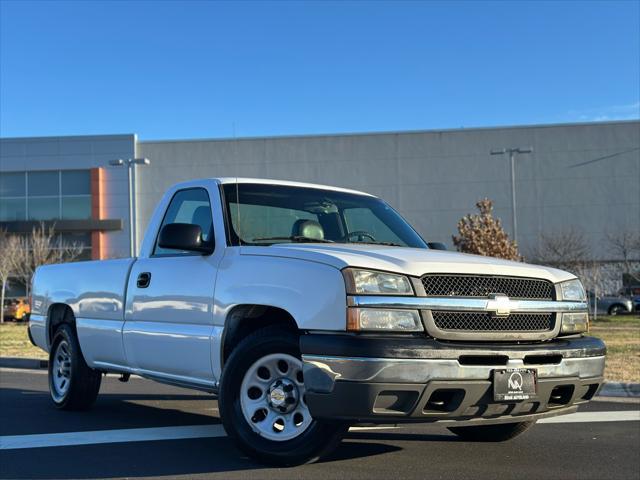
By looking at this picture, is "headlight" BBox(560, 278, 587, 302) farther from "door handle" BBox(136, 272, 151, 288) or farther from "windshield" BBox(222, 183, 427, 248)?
"door handle" BBox(136, 272, 151, 288)

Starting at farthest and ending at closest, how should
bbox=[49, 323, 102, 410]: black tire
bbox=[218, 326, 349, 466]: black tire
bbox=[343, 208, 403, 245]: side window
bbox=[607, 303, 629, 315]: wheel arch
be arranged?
bbox=[607, 303, 629, 315]: wheel arch → bbox=[49, 323, 102, 410]: black tire → bbox=[343, 208, 403, 245]: side window → bbox=[218, 326, 349, 466]: black tire

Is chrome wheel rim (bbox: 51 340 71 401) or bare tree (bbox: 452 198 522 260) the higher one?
bare tree (bbox: 452 198 522 260)

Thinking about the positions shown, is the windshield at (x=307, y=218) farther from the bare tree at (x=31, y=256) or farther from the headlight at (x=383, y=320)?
the bare tree at (x=31, y=256)

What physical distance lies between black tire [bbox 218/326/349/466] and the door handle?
1439 millimetres

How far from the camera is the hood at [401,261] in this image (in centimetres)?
425

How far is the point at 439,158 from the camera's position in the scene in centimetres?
4572

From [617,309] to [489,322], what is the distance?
105 ft

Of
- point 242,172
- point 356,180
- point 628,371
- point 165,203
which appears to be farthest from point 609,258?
point 165,203

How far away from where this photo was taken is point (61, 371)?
7.36 m

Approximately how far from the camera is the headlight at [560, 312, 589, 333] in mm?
4758

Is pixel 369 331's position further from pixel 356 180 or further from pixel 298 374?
pixel 356 180

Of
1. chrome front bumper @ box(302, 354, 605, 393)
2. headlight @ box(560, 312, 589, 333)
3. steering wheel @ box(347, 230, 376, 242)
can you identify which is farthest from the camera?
steering wheel @ box(347, 230, 376, 242)

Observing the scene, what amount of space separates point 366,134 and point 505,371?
42.5 m

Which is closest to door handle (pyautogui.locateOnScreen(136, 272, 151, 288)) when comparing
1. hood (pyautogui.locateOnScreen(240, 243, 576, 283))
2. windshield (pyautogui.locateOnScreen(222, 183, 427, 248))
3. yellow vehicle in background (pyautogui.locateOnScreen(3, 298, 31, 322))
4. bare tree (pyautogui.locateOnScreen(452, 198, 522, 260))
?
windshield (pyautogui.locateOnScreen(222, 183, 427, 248))
